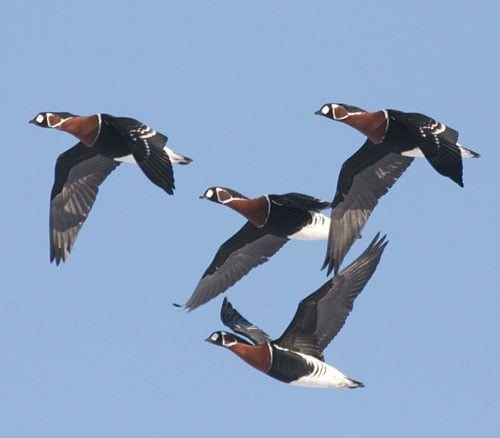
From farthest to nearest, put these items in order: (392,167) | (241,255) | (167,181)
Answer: (241,255), (392,167), (167,181)

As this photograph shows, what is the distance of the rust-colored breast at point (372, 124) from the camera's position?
1261 inches

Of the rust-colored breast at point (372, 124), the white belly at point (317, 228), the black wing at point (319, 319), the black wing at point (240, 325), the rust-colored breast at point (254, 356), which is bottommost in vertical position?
the rust-colored breast at point (254, 356)

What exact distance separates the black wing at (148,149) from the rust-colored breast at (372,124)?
372cm

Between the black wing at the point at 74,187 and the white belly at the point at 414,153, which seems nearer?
the white belly at the point at 414,153

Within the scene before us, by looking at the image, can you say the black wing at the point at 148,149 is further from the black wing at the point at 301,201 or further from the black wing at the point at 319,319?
the black wing at the point at 319,319

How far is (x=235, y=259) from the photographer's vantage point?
118 ft

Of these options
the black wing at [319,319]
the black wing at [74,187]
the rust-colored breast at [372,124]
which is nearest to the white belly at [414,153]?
the rust-colored breast at [372,124]

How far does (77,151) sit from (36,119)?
5.91ft

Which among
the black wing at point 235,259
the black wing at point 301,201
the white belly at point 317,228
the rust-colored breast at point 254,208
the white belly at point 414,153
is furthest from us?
the black wing at point 235,259

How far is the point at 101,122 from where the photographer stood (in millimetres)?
33188

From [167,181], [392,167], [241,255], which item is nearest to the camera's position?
[167,181]

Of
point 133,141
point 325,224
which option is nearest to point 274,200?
point 325,224

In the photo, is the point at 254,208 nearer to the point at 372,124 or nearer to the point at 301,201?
the point at 301,201

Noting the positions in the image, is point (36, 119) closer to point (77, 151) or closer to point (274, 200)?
point (77, 151)
